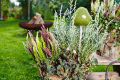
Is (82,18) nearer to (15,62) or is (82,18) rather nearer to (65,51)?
(65,51)

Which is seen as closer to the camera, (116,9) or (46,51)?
(46,51)

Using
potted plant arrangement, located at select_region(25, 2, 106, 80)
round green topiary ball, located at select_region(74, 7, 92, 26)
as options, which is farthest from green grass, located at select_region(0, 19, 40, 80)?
round green topiary ball, located at select_region(74, 7, 92, 26)

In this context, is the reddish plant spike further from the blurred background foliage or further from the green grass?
the blurred background foliage

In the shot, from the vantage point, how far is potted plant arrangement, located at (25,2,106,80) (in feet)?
20.1

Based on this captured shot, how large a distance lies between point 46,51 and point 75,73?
0.56 m

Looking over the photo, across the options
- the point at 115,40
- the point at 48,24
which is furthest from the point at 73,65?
the point at 48,24

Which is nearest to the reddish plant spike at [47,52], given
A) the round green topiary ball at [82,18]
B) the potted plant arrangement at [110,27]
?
the round green topiary ball at [82,18]

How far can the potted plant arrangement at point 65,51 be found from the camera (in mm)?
6125

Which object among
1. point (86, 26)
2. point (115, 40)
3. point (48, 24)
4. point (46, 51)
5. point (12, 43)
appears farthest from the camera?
point (48, 24)

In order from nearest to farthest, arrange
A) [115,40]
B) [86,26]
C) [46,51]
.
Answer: [46,51] < [86,26] < [115,40]

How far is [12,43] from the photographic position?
14.6 m

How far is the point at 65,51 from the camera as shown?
6195mm

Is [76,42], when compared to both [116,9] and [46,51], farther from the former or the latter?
[116,9]

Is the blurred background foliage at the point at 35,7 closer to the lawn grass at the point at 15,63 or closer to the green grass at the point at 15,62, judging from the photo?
the green grass at the point at 15,62
